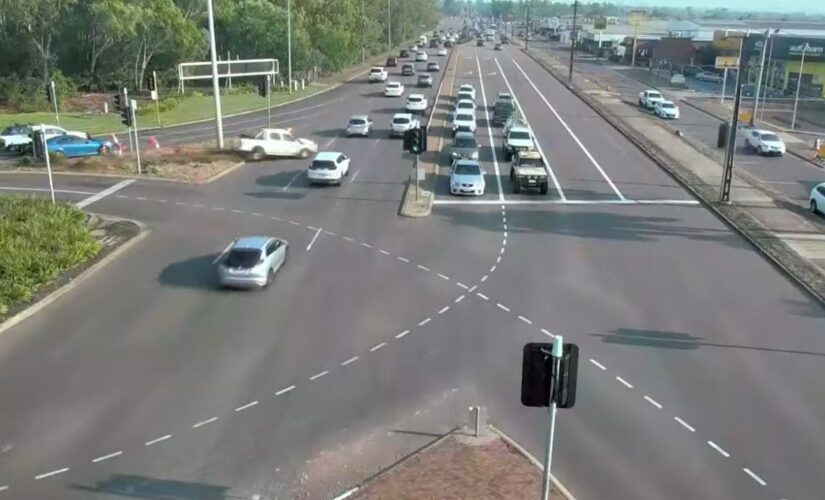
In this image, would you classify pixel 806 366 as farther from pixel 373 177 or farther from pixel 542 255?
pixel 373 177

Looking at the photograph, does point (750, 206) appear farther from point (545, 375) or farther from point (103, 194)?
point (103, 194)

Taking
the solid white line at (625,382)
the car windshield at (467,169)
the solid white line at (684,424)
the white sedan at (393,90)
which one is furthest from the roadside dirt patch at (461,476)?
the white sedan at (393,90)

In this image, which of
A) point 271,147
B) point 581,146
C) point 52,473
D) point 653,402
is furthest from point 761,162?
point 52,473

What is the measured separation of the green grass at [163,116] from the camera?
160 feet

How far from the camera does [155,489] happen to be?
1241 centimetres

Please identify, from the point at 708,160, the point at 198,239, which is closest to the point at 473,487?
the point at 198,239

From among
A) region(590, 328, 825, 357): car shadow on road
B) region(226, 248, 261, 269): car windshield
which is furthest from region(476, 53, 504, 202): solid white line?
region(590, 328, 825, 357): car shadow on road

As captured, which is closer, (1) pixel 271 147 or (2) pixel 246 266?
(2) pixel 246 266

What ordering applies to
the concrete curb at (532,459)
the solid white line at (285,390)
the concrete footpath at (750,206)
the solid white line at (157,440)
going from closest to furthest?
A: 1. the concrete curb at (532,459)
2. the solid white line at (157,440)
3. the solid white line at (285,390)
4. the concrete footpath at (750,206)

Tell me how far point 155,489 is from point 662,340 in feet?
36.9

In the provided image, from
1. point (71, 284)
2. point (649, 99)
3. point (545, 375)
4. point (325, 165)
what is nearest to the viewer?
point (545, 375)

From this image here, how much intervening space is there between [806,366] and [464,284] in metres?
8.40

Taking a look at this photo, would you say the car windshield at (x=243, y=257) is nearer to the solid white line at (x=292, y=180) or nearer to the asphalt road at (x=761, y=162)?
the solid white line at (x=292, y=180)

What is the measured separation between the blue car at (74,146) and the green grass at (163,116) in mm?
7631
